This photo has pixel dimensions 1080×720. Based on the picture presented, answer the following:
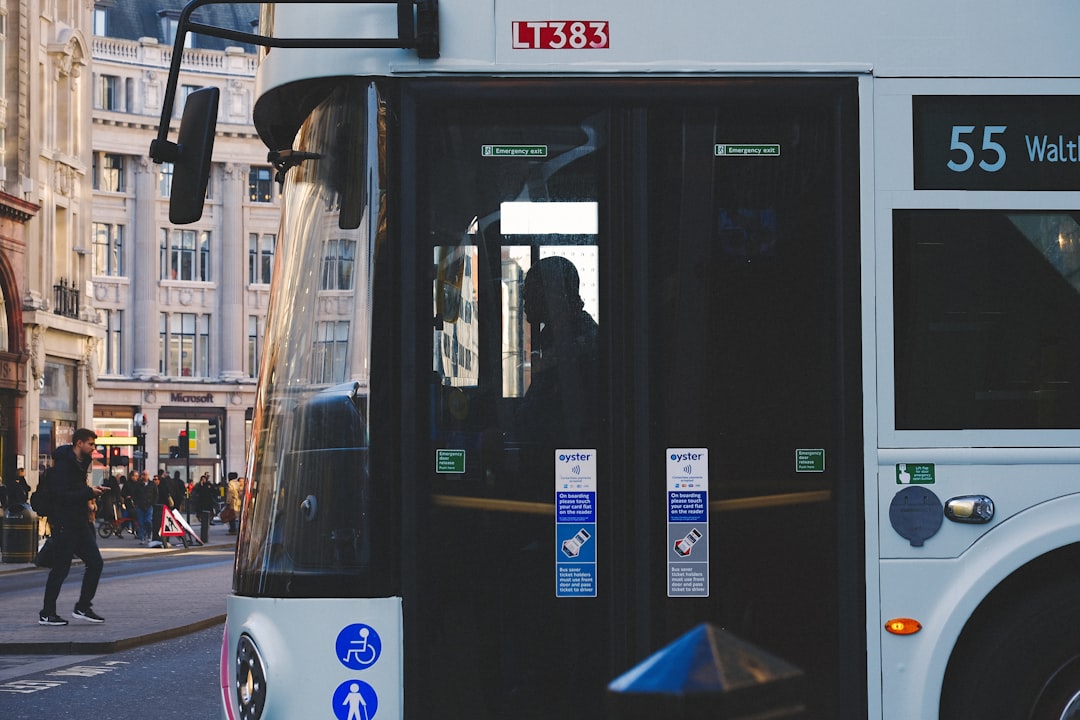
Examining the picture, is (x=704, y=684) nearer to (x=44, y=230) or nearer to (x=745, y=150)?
(x=745, y=150)

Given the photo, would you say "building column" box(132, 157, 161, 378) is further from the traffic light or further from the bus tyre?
the bus tyre

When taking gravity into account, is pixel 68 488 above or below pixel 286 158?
below

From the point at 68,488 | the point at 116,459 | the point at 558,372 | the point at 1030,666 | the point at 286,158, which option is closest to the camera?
the point at 1030,666

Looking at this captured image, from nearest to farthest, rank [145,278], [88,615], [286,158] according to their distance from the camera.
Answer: [286,158] < [88,615] < [145,278]

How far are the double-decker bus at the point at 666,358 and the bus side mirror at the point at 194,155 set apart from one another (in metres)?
0.01

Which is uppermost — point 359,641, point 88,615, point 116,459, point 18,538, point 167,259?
point 167,259

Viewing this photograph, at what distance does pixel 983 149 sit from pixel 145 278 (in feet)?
208

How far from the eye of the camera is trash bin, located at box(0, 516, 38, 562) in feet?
82.8

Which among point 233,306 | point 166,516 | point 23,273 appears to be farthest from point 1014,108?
point 233,306

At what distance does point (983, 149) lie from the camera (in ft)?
14.6

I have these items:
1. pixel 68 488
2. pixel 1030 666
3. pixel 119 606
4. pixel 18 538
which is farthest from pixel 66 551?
pixel 18 538

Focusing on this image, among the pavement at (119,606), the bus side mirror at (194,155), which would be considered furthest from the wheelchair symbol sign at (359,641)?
the pavement at (119,606)

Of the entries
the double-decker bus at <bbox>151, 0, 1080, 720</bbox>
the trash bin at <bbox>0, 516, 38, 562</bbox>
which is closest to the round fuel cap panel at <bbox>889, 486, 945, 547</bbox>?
the double-decker bus at <bbox>151, 0, 1080, 720</bbox>

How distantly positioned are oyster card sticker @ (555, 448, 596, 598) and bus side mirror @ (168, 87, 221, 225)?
1271 mm
